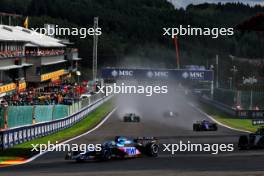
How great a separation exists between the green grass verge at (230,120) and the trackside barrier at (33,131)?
12659 mm

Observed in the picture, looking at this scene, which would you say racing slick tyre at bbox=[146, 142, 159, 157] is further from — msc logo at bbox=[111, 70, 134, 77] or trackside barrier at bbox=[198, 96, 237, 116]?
msc logo at bbox=[111, 70, 134, 77]

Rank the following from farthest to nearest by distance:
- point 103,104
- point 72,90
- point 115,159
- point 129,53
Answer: point 129,53
point 103,104
point 72,90
point 115,159

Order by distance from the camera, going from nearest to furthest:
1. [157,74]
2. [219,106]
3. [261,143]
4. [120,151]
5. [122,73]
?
[120,151] → [261,143] → [219,106] → [157,74] → [122,73]

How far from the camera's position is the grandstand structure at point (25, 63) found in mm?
62066

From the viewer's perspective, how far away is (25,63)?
77062mm

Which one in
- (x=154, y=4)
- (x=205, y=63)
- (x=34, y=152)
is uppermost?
(x=154, y=4)

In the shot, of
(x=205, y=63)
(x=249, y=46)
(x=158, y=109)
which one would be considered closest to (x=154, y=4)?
(x=205, y=63)

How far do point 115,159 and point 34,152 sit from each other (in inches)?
176

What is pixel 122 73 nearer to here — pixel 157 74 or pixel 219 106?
pixel 157 74

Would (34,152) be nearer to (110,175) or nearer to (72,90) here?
(110,175)

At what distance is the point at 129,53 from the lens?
118 metres

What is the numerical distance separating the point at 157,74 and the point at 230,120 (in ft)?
83.1

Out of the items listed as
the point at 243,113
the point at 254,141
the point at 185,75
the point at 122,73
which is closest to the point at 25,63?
the point at 122,73

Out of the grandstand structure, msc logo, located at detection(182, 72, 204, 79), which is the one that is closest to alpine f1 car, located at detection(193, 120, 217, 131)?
the grandstand structure
